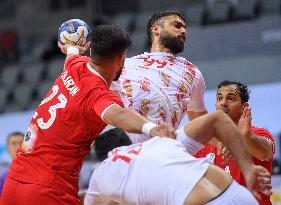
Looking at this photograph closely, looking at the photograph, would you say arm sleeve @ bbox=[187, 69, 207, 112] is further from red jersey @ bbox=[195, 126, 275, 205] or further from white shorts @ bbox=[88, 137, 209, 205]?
white shorts @ bbox=[88, 137, 209, 205]

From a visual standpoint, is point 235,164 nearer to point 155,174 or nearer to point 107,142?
point 107,142

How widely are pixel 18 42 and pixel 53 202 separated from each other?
987cm

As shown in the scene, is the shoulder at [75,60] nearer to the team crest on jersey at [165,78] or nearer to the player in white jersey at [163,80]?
the player in white jersey at [163,80]

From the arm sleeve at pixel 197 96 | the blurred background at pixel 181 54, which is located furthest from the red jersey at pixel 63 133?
the blurred background at pixel 181 54

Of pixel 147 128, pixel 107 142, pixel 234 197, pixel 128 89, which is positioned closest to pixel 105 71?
pixel 107 142

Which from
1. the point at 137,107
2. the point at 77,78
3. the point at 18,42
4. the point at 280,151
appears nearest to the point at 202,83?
the point at 137,107

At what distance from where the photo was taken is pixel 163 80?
5.33 m

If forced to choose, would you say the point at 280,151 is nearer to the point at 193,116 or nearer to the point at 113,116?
the point at 193,116

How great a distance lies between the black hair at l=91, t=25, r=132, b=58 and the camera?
4246mm

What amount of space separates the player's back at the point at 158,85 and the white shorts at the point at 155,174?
160cm

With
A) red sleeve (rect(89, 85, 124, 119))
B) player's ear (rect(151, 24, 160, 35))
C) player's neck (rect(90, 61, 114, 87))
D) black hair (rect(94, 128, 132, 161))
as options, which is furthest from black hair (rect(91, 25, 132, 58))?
player's ear (rect(151, 24, 160, 35))

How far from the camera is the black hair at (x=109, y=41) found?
4246 mm

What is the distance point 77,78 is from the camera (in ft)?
14.6

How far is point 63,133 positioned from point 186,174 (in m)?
1.14
